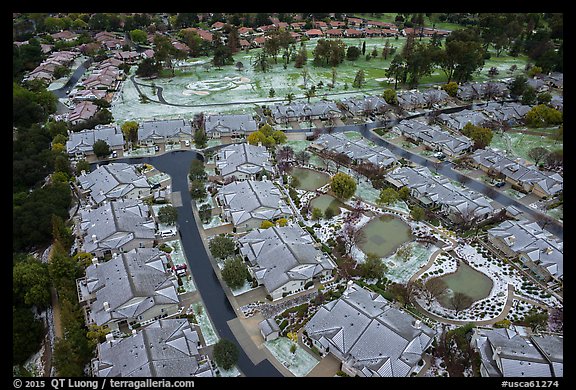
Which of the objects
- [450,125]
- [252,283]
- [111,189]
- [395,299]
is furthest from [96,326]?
[450,125]

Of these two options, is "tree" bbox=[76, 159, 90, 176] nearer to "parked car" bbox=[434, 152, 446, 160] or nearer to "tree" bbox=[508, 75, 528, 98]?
"parked car" bbox=[434, 152, 446, 160]

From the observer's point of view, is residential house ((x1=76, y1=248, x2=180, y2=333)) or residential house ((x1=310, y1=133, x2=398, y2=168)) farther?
residential house ((x1=310, y1=133, x2=398, y2=168))

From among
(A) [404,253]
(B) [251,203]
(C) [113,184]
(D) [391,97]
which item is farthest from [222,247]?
(D) [391,97]

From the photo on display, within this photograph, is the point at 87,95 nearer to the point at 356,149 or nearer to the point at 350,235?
the point at 356,149

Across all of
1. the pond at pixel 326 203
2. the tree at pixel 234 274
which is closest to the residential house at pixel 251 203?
the pond at pixel 326 203

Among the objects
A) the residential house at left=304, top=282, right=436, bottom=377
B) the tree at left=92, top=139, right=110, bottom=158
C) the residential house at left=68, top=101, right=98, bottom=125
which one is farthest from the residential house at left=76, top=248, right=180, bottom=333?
the residential house at left=68, top=101, right=98, bottom=125

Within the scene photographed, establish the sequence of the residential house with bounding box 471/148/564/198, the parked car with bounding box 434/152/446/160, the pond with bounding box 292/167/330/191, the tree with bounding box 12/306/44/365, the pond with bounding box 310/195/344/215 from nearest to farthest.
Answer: the tree with bounding box 12/306/44/365, the pond with bounding box 310/195/344/215, the residential house with bounding box 471/148/564/198, the pond with bounding box 292/167/330/191, the parked car with bounding box 434/152/446/160
